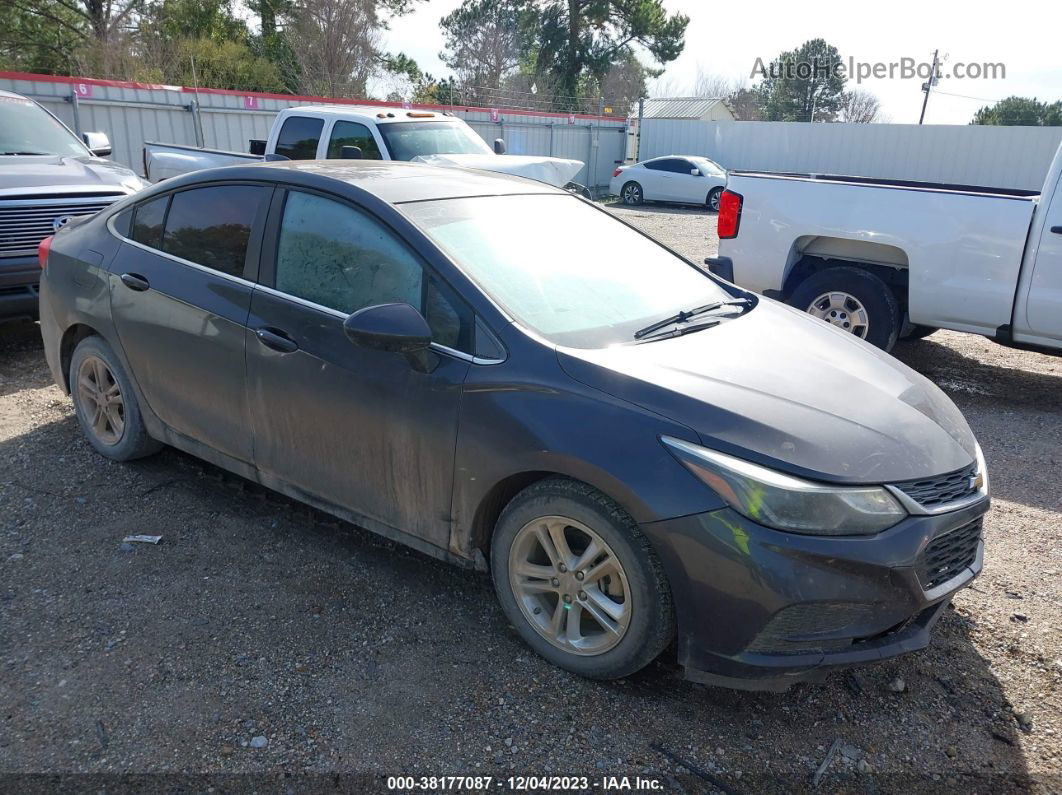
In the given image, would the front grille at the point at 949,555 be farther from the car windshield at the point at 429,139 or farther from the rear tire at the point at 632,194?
the rear tire at the point at 632,194

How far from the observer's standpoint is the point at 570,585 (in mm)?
2852

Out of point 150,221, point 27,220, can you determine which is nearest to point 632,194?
point 27,220

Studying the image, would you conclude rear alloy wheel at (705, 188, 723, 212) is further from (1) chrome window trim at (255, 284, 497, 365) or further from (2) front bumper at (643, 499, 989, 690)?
(2) front bumper at (643, 499, 989, 690)

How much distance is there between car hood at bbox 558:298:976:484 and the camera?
8.40 feet

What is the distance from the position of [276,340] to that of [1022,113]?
54.3 m

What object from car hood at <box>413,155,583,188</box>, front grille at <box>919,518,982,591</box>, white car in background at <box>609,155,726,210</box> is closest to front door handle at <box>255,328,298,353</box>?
front grille at <box>919,518,982,591</box>

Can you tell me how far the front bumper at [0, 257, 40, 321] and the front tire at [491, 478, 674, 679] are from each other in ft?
16.5

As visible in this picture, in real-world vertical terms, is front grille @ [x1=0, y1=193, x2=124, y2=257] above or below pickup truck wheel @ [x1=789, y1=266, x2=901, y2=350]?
above

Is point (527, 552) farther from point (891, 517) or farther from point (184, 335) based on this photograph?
point (184, 335)

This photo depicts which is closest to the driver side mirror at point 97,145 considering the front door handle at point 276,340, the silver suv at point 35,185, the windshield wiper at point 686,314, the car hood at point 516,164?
the silver suv at point 35,185

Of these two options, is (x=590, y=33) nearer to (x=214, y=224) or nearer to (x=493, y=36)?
(x=493, y=36)

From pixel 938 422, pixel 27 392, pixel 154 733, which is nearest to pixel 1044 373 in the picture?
pixel 938 422

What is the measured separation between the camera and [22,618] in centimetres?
321

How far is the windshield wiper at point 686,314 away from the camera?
3.15 meters
